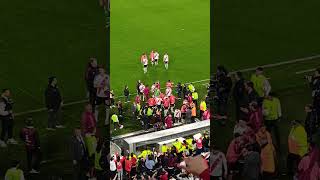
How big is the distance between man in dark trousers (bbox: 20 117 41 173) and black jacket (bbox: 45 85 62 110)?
3.81ft

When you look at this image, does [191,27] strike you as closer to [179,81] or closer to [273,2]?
[179,81]

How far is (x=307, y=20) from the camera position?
21.5 m

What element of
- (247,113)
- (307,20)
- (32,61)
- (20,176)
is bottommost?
(20,176)

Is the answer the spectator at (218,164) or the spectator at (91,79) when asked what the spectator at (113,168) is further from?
the spectator at (218,164)

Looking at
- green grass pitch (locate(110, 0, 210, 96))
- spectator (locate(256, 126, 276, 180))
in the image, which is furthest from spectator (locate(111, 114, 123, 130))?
spectator (locate(256, 126, 276, 180))

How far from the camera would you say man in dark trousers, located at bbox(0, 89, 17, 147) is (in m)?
15.8

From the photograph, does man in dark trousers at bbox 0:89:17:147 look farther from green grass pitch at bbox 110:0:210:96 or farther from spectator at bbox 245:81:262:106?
green grass pitch at bbox 110:0:210:96

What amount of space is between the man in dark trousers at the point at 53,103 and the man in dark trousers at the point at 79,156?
1.58 metres

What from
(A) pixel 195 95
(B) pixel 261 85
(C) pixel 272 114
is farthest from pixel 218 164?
(A) pixel 195 95

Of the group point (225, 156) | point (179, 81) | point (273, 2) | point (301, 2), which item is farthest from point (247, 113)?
point (179, 81)

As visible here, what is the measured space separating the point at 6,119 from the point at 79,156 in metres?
2.16

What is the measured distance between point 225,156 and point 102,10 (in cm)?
950

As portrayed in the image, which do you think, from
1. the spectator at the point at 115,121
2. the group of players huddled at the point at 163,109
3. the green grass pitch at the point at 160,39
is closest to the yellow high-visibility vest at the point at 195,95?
the group of players huddled at the point at 163,109

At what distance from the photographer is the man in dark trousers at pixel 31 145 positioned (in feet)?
49.8
